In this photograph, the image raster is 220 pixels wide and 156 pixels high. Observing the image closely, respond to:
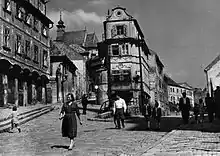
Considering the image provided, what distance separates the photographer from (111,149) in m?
10.1

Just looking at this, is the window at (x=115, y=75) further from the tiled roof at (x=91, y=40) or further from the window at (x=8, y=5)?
the tiled roof at (x=91, y=40)

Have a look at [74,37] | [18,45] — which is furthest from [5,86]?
[74,37]

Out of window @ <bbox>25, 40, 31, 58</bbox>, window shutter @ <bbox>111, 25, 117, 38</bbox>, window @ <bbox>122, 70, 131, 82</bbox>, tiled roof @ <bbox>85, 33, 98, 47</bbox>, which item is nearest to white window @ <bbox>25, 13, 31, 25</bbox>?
window @ <bbox>25, 40, 31, 58</bbox>

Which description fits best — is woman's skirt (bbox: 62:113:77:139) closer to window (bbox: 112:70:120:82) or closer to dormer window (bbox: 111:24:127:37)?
window (bbox: 112:70:120:82)

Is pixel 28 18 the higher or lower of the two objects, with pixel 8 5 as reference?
lower

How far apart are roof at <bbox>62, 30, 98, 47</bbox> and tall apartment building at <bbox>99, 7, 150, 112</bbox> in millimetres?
39574

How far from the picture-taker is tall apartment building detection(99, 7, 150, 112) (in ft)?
138

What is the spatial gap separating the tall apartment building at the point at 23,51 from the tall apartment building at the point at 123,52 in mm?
8432

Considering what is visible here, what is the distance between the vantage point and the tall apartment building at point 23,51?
27.9 meters

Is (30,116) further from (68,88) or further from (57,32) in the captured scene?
(57,32)

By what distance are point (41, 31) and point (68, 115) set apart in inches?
1085

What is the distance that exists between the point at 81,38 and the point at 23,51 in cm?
5402

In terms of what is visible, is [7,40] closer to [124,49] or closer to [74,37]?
[124,49]

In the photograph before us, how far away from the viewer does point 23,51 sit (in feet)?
103
